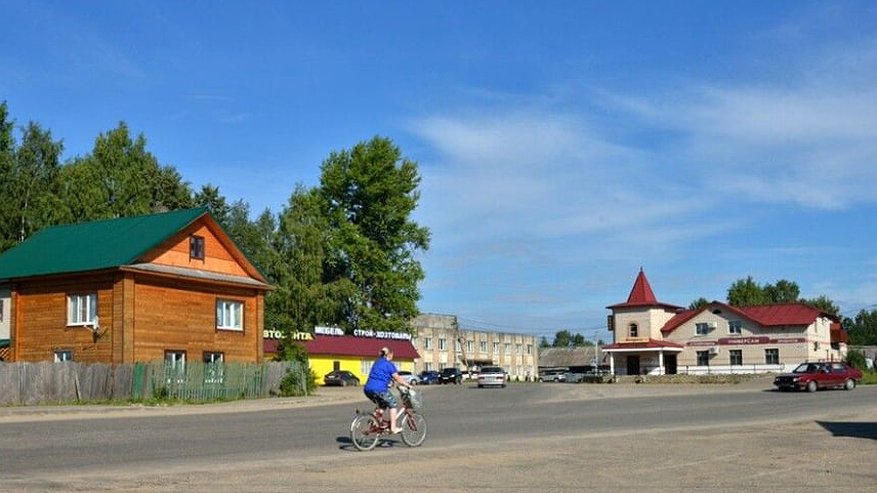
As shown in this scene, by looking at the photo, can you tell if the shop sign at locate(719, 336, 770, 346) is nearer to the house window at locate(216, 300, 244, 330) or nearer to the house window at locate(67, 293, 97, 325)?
the house window at locate(216, 300, 244, 330)

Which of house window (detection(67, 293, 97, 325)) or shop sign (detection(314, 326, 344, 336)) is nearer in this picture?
house window (detection(67, 293, 97, 325))

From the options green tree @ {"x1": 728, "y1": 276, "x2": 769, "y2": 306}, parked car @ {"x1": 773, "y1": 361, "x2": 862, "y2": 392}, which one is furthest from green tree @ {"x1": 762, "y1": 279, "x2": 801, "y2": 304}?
parked car @ {"x1": 773, "y1": 361, "x2": 862, "y2": 392}

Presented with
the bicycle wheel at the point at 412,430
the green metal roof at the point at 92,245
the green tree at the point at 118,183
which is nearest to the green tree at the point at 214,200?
the green tree at the point at 118,183

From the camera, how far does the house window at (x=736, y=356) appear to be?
83.2 meters

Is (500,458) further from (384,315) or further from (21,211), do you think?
(384,315)

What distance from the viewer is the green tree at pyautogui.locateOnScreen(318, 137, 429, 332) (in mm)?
80062

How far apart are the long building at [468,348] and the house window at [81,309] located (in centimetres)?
6141

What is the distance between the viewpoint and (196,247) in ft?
149

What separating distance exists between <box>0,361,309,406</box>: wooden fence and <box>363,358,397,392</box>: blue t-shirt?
74.4 feet

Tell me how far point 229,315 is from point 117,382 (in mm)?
9117

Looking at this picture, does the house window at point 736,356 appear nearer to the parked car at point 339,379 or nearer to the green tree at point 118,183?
the parked car at point 339,379

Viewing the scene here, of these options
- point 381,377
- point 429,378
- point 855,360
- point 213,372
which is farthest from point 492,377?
point 381,377

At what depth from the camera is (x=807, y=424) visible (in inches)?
971

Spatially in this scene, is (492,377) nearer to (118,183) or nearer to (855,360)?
(118,183)
